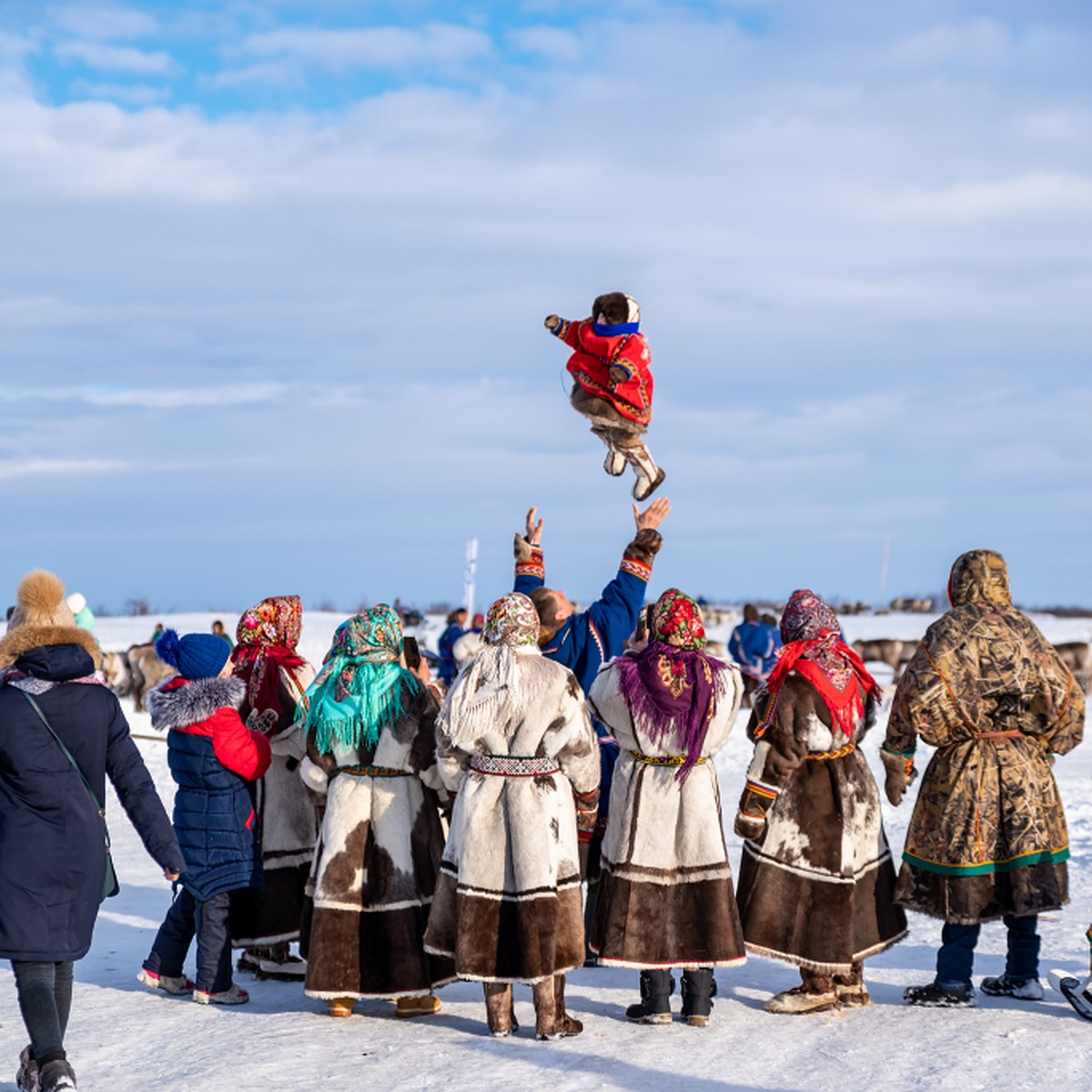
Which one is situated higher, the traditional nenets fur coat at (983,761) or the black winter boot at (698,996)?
the traditional nenets fur coat at (983,761)

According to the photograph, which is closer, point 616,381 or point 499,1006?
point 499,1006

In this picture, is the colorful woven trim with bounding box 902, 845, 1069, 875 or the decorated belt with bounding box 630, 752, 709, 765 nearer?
the decorated belt with bounding box 630, 752, 709, 765

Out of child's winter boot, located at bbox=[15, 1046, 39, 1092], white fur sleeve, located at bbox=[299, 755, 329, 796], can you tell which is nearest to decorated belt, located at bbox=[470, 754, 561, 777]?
white fur sleeve, located at bbox=[299, 755, 329, 796]

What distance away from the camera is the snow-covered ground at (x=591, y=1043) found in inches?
207

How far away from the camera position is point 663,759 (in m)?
6.12

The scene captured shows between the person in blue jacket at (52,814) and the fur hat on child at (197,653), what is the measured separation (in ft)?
3.77

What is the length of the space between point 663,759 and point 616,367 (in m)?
1.86

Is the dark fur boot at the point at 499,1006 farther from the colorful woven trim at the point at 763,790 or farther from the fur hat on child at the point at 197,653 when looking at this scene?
the fur hat on child at the point at 197,653

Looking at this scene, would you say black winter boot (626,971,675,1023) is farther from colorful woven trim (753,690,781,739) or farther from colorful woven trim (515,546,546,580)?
colorful woven trim (515,546,546,580)

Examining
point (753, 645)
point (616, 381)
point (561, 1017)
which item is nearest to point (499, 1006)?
point (561, 1017)

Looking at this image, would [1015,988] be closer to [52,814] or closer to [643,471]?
[643,471]

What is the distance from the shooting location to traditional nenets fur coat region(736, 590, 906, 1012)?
6.14 m

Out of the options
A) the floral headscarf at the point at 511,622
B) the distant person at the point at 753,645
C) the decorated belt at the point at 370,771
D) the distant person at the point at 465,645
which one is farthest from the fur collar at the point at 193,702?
the distant person at the point at 753,645

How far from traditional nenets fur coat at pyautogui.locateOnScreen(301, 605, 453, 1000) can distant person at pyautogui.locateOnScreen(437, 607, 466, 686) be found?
467 inches
